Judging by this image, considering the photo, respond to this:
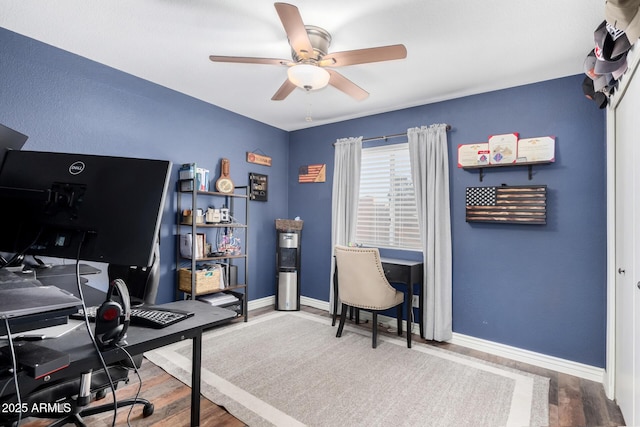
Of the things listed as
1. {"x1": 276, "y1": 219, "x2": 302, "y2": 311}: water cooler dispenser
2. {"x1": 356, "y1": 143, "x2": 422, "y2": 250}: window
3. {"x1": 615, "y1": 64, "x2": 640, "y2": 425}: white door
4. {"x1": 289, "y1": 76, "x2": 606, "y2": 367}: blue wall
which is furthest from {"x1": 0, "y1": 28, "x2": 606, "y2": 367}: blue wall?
{"x1": 276, "y1": 219, "x2": 302, "y2": 311}: water cooler dispenser

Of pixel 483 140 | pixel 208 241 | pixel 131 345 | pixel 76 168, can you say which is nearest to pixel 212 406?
pixel 131 345

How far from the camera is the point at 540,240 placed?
9.16 feet

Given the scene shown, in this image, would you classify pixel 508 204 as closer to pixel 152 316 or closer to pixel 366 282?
pixel 366 282

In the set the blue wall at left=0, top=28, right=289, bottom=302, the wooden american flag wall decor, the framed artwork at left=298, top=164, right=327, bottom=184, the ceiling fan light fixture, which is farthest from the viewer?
the framed artwork at left=298, top=164, right=327, bottom=184

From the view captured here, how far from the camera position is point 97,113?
2787mm

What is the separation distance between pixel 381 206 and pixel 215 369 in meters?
2.42

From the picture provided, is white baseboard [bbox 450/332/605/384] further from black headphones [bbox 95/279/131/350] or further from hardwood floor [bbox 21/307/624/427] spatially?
black headphones [bbox 95/279/131/350]

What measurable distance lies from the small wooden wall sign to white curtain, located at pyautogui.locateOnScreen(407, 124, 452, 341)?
202 cm

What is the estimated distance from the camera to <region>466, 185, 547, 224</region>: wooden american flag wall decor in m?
2.74

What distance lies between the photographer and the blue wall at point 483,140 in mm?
2520

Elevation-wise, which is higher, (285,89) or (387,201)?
(285,89)

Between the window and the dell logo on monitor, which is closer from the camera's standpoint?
the dell logo on monitor

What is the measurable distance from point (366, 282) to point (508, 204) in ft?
4.76

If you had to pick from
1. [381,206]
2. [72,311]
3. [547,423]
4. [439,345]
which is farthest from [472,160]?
[72,311]
